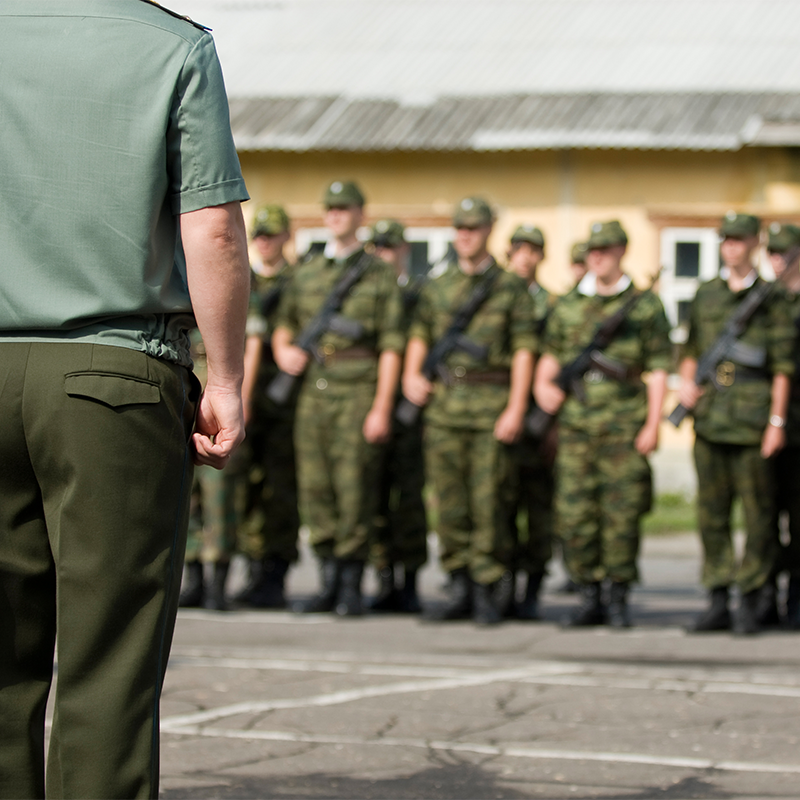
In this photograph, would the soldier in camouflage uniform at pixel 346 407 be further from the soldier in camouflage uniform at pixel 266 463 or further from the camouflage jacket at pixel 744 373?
the camouflage jacket at pixel 744 373

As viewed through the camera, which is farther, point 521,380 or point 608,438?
point 521,380

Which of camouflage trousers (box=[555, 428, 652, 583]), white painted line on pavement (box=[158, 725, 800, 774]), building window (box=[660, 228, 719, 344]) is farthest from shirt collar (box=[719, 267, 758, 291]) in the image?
building window (box=[660, 228, 719, 344])

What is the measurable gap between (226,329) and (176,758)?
2089 mm

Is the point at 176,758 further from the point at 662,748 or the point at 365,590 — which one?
the point at 365,590

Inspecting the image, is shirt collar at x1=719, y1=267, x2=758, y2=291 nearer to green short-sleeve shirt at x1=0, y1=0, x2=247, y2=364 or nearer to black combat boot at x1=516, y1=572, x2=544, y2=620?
black combat boot at x1=516, y1=572, x2=544, y2=620

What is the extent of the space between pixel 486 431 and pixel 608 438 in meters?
0.64

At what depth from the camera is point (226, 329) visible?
2.81m

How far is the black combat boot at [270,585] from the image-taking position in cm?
845

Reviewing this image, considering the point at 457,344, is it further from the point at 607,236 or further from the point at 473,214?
the point at 607,236

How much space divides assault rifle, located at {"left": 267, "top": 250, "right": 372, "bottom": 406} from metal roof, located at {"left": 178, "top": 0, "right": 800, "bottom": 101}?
8.72m

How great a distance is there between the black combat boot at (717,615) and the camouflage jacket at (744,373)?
77 centimetres

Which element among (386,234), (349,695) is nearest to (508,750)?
(349,695)

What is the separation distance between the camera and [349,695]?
218 inches

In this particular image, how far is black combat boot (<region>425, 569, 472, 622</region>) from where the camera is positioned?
789 cm
